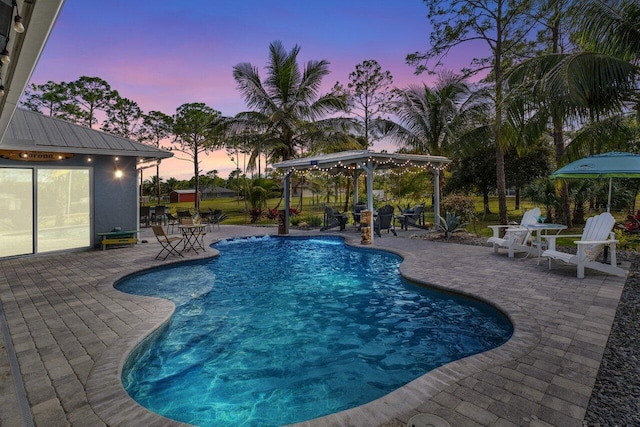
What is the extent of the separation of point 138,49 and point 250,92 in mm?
6828

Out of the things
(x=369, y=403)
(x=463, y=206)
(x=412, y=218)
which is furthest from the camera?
(x=412, y=218)

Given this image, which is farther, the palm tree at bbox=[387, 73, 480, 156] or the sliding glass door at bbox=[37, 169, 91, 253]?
the palm tree at bbox=[387, 73, 480, 156]

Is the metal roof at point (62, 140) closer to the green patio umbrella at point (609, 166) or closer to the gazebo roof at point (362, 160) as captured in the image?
the gazebo roof at point (362, 160)

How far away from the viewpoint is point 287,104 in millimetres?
17750

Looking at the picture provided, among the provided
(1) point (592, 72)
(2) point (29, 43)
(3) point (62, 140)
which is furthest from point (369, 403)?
(3) point (62, 140)

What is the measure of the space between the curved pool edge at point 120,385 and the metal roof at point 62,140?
21.2 ft

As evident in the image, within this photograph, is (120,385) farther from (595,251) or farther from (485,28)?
(485,28)

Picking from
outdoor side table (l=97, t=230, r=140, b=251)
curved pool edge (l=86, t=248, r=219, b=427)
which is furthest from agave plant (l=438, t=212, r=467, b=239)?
outdoor side table (l=97, t=230, r=140, b=251)

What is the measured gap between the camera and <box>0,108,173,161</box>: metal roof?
857 centimetres

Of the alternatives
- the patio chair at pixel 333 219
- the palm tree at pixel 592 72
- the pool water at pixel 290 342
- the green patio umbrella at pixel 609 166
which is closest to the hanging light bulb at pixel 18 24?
the pool water at pixel 290 342

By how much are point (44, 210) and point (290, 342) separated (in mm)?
8873

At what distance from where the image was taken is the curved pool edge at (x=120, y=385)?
2479 mm

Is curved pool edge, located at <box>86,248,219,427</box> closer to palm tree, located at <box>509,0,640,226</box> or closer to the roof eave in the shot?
the roof eave

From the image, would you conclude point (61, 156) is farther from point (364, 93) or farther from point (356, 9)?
point (364, 93)
